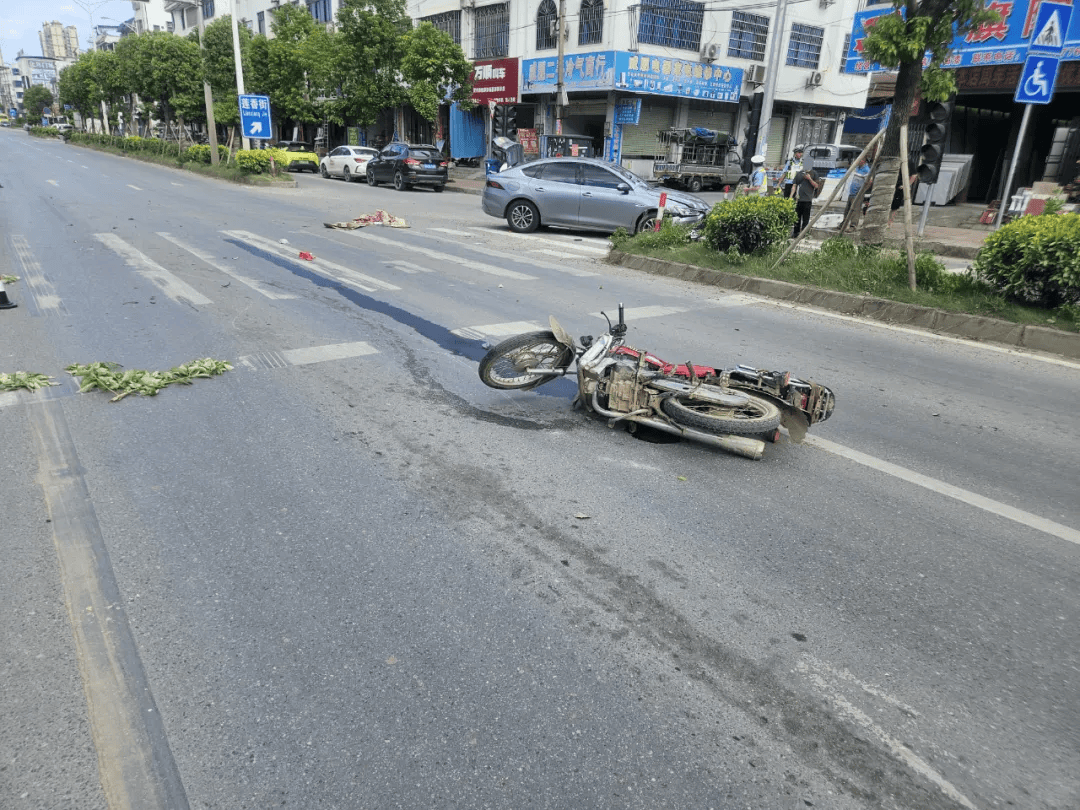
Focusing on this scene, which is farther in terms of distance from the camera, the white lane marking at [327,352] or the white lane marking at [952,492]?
the white lane marking at [327,352]

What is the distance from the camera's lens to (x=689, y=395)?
14.8 ft

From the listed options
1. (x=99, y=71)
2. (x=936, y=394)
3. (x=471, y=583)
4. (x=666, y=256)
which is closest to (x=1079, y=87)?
(x=666, y=256)

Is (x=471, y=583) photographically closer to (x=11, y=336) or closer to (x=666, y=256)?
(x=11, y=336)

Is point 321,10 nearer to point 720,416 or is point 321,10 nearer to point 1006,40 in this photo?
point 1006,40

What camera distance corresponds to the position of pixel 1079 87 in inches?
602

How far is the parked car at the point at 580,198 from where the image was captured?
1434 centimetres

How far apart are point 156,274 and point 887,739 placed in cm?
967

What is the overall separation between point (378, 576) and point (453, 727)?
3.07 ft

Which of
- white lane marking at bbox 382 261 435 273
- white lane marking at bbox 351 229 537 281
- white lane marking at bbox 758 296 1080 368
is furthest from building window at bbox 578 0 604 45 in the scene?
white lane marking at bbox 758 296 1080 368

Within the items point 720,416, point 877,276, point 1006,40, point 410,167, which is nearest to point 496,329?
point 720,416

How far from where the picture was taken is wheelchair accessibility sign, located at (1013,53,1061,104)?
1062 centimetres

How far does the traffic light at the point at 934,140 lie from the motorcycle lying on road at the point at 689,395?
555cm

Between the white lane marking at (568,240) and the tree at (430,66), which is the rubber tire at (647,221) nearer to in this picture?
the white lane marking at (568,240)

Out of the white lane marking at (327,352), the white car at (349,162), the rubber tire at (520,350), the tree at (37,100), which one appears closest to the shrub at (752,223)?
the rubber tire at (520,350)
